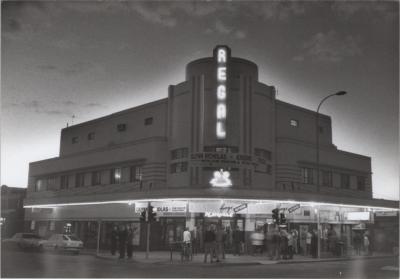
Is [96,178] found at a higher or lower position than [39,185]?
higher

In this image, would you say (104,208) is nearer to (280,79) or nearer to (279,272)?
(280,79)

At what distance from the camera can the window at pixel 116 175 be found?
47719 mm

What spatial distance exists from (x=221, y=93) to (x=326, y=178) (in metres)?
14.8

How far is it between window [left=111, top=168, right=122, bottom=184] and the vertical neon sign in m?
11.9

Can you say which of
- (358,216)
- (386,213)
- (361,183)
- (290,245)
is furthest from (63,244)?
(361,183)

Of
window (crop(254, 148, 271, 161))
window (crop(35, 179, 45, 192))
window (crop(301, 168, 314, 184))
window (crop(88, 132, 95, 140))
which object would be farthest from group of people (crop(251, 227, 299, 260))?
window (crop(35, 179, 45, 192))

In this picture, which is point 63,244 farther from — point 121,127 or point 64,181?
point 64,181

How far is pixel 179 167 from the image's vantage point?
141 ft

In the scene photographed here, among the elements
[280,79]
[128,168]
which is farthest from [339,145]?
[128,168]

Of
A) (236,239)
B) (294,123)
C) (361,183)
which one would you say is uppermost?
(294,123)

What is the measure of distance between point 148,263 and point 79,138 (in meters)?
30.0

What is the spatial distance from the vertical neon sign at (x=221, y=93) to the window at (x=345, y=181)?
15.9m

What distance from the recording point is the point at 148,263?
98.6 feet

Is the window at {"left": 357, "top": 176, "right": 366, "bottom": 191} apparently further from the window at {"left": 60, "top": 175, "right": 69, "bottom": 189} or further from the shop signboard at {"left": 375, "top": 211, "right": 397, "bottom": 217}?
the window at {"left": 60, "top": 175, "right": 69, "bottom": 189}
